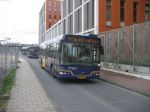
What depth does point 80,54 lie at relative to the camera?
17.1 m

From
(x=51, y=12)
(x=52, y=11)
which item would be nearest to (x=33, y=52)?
(x=51, y=12)

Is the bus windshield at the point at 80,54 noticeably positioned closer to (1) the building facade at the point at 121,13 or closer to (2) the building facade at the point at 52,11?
(1) the building facade at the point at 121,13

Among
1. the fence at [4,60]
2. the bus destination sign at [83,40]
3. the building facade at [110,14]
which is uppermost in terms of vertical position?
the building facade at [110,14]

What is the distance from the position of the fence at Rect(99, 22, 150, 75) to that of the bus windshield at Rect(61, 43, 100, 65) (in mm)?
6000

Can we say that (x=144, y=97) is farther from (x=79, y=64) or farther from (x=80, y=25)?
(x=80, y=25)

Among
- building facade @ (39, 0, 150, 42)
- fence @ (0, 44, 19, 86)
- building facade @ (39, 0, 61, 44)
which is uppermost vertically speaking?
building facade @ (39, 0, 61, 44)

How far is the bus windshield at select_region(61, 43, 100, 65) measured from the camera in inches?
670

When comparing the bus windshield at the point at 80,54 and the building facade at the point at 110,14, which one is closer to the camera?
the bus windshield at the point at 80,54

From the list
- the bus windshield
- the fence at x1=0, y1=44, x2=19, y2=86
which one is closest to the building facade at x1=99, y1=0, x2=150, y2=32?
the fence at x1=0, y1=44, x2=19, y2=86

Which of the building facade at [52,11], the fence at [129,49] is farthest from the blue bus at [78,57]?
the building facade at [52,11]

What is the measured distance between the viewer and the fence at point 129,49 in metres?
22.5

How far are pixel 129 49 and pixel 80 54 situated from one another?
350 inches

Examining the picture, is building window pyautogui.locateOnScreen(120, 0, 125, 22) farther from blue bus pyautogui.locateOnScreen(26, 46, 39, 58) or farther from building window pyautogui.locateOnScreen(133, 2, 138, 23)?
blue bus pyautogui.locateOnScreen(26, 46, 39, 58)

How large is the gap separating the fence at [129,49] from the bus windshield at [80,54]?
6.00 meters
